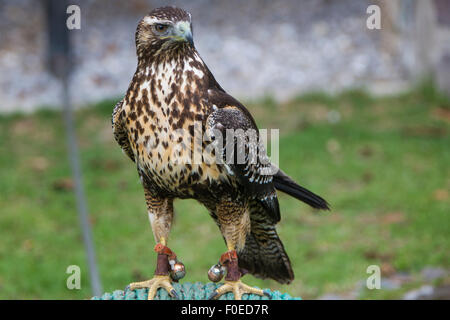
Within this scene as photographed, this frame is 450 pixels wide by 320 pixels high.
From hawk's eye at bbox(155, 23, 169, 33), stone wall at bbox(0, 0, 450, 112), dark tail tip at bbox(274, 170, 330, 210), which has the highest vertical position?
stone wall at bbox(0, 0, 450, 112)

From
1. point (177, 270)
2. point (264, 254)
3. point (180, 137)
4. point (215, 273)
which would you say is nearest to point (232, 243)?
point (215, 273)

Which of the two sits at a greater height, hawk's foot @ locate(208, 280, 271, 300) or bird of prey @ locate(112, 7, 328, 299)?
bird of prey @ locate(112, 7, 328, 299)

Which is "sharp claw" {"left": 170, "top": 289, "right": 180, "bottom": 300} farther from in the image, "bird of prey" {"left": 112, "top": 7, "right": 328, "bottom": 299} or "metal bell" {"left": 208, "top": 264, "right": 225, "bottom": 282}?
"metal bell" {"left": 208, "top": 264, "right": 225, "bottom": 282}

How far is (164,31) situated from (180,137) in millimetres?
371

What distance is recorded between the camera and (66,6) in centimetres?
457

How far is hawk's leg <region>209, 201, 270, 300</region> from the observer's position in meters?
2.46

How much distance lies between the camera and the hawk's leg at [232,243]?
2.46 metres

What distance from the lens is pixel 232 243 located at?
2.50 m

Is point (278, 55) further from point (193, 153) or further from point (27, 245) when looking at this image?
point (193, 153)

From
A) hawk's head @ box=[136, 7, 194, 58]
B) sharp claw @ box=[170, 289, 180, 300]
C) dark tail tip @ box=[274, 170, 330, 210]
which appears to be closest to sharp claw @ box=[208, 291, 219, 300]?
sharp claw @ box=[170, 289, 180, 300]

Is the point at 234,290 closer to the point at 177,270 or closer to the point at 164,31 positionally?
the point at 177,270

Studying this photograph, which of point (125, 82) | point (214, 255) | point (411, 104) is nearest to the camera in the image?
point (214, 255)

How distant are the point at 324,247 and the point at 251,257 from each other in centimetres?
223
